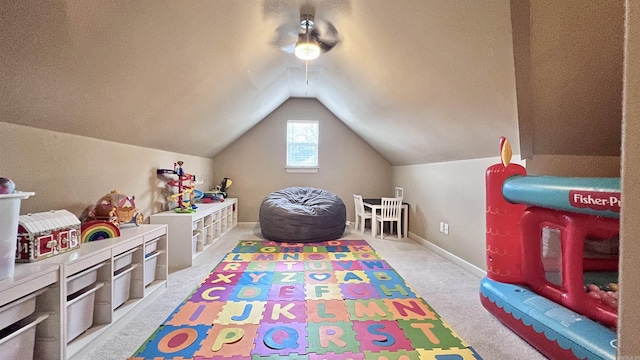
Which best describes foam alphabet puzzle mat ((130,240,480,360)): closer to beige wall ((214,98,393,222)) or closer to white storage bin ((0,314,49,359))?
white storage bin ((0,314,49,359))

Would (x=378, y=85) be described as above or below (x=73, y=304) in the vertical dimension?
above

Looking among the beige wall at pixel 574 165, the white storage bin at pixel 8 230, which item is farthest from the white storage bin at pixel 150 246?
the beige wall at pixel 574 165

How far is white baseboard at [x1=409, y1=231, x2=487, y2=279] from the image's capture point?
9.54 feet

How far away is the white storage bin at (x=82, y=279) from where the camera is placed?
1576mm

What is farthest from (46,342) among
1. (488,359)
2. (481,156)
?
(481,156)

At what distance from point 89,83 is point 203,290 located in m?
1.72

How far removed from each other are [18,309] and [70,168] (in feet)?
3.70

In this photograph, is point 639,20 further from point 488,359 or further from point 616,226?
point 488,359

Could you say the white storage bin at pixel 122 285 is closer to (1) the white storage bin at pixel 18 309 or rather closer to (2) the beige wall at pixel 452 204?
(1) the white storage bin at pixel 18 309

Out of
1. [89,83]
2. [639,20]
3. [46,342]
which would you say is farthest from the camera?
[89,83]

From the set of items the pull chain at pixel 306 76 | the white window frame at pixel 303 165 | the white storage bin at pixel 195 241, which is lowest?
the white storage bin at pixel 195 241

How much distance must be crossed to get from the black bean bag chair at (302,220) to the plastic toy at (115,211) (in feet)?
6.65

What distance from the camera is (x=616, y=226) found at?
1.55 metres

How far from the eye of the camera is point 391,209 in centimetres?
465
